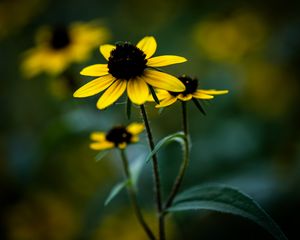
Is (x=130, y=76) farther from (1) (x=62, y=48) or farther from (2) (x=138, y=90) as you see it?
(1) (x=62, y=48)

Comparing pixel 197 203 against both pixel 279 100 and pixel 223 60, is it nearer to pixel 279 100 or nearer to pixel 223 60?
pixel 279 100

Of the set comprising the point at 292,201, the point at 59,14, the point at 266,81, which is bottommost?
the point at 292,201

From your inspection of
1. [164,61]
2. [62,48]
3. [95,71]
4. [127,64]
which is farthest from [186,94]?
[62,48]

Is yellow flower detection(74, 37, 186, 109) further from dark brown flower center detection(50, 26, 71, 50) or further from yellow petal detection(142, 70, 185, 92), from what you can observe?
dark brown flower center detection(50, 26, 71, 50)

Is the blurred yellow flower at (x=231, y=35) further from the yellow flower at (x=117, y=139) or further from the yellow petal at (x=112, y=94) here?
the yellow petal at (x=112, y=94)

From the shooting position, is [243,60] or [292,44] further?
[243,60]

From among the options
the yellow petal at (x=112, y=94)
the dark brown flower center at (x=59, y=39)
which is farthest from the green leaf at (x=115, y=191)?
the dark brown flower center at (x=59, y=39)

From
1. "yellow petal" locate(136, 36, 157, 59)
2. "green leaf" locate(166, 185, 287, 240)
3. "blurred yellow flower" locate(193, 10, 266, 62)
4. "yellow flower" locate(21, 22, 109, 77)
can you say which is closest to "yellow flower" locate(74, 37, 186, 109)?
"yellow petal" locate(136, 36, 157, 59)

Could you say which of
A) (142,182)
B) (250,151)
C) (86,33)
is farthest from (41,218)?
(250,151)
